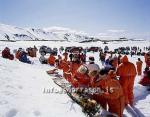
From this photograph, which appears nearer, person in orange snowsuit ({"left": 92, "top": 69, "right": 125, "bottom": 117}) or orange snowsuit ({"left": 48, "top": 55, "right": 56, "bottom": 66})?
person in orange snowsuit ({"left": 92, "top": 69, "right": 125, "bottom": 117})

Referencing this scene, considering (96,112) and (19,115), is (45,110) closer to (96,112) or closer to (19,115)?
(19,115)

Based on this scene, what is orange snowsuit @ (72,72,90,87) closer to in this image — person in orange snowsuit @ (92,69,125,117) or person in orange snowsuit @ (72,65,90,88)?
person in orange snowsuit @ (72,65,90,88)

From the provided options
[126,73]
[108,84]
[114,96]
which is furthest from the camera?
[126,73]

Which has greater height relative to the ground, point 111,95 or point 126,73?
point 126,73

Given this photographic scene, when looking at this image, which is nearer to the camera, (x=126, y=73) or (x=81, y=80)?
(x=81, y=80)

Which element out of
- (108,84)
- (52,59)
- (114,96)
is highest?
(108,84)

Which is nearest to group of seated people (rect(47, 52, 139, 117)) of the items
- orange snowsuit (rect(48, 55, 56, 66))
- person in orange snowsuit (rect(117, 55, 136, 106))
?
person in orange snowsuit (rect(117, 55, 136, 106))

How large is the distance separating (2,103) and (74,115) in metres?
1.47

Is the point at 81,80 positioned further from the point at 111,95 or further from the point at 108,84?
the point at 111,95

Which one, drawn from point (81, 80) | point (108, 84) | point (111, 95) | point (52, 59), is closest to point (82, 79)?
point (81, 80)

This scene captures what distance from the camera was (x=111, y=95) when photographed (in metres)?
6.95

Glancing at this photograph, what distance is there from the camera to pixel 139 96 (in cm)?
1142

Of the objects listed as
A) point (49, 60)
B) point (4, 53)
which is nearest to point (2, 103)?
point (4, 53)

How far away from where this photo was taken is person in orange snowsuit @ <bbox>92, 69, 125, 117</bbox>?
271 inches
